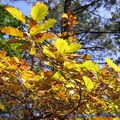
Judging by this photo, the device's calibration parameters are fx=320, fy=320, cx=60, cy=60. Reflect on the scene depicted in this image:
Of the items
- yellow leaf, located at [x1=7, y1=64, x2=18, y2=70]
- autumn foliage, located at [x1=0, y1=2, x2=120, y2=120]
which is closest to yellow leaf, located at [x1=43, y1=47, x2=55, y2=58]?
autumn foliage, located at [x1=0, y1=2, x2=120, y2=120]

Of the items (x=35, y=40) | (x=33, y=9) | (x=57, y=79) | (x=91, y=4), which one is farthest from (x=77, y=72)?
(x=91, y=4)

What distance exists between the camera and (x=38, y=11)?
47.2 inches

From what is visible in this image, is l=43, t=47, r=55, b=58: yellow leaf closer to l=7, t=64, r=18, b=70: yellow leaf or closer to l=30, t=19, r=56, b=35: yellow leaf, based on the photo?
l=30, t=19, r=56, b=35: yellow leaf

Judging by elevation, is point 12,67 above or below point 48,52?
above

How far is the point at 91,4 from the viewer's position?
33.2 feet

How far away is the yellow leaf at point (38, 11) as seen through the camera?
1.19 meters

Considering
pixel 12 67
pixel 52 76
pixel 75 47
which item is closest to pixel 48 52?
pixel 75 47

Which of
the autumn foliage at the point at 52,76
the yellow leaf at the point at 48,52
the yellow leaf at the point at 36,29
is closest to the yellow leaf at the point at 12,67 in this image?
the autumn foliage at the point at 52,76

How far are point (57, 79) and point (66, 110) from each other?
474mm

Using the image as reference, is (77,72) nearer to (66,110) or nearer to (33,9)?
(33,9)

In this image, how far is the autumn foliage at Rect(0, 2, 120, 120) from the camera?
1247 millimetres

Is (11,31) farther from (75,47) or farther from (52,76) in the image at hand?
(52,76)

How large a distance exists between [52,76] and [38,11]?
0.45 m

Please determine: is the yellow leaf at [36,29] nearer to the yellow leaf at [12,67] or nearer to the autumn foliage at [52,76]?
the autumn foliage at [52,76]
